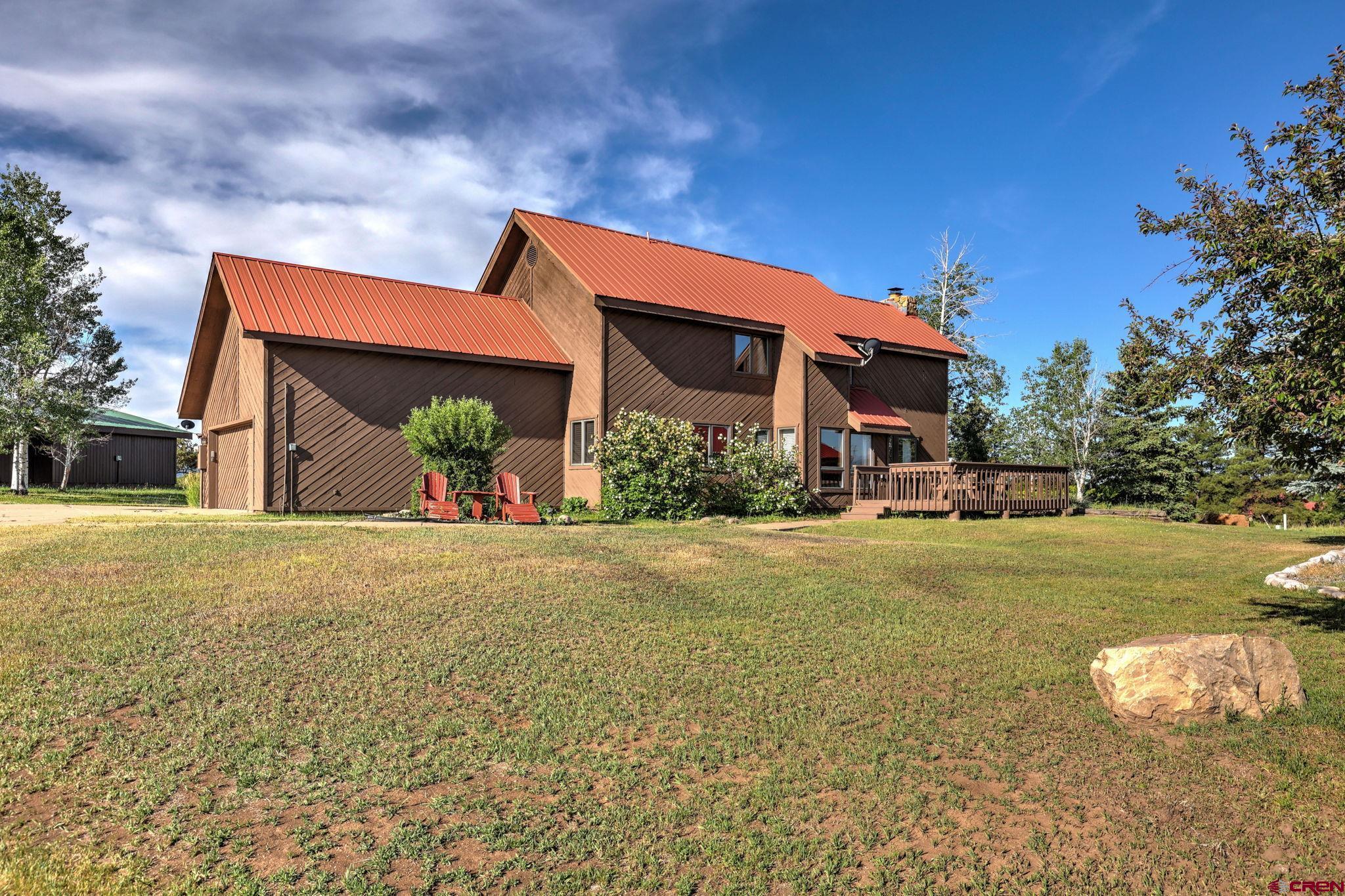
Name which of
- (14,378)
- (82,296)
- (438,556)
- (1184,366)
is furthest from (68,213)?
(1184,366)

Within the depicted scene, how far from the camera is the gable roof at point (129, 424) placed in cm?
3731

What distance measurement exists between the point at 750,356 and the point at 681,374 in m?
2.42

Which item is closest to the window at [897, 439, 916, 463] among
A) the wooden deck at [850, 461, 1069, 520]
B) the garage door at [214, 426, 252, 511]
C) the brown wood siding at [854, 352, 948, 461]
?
the brown wood siding at [854, 352, 948, 461]

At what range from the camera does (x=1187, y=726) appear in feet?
19.9

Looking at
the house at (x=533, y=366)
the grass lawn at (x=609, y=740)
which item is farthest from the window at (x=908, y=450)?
the grass lawn at (x=609, y=740)

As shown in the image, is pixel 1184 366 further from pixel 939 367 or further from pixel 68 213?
pixel 68 213

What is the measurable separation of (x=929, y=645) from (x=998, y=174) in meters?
18.0

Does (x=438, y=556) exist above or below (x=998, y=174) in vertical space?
below

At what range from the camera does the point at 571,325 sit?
841 inches

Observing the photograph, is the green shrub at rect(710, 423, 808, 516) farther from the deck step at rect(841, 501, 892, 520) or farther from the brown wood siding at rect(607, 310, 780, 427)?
the brown wood siding at rect(607, 310, 780, 427)

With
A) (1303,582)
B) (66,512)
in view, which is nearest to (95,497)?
(66,512)

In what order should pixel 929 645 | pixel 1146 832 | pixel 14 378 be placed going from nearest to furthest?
1. pixel 1146 832
2. pixel 929 645
3. pixel 14 378

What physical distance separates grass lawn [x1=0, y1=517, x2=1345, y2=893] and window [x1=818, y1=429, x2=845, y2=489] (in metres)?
12.4

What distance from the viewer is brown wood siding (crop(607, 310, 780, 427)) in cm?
2053
